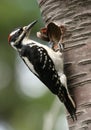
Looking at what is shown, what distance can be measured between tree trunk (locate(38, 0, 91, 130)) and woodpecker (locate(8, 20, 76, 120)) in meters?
0.09

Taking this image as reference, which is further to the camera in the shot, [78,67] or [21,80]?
[21,80]

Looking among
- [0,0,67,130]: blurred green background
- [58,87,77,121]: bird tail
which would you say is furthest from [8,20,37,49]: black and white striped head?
[0,0,67,130]: blurred green background

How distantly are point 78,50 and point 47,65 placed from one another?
579mm

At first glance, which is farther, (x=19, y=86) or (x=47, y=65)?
(x=19, y=86)

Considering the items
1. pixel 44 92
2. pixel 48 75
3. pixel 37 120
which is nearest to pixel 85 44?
pixel 48 75

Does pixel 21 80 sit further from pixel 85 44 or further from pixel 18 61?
pixel 85 44

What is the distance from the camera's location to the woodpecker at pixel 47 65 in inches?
242

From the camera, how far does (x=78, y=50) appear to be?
607cm

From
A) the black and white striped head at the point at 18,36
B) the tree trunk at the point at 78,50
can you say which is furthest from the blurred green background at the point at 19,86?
the tree trunk at the point at 78,50

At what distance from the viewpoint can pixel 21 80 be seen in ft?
38.6

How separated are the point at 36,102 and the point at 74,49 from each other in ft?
16.4

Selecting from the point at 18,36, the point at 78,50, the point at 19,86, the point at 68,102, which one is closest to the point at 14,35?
the point at 18,36

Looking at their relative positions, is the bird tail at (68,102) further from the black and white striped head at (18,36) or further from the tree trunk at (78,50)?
the black and white striped head at (18,36)

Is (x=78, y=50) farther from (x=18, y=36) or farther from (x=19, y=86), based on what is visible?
(x=19, y=86)
